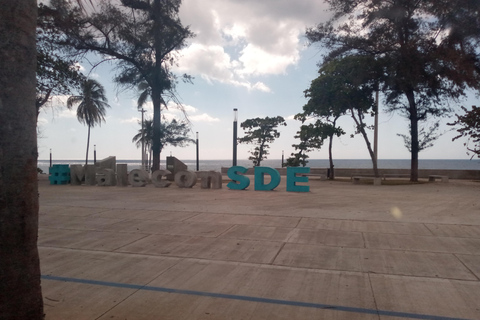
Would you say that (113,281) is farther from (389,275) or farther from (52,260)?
(389,275)

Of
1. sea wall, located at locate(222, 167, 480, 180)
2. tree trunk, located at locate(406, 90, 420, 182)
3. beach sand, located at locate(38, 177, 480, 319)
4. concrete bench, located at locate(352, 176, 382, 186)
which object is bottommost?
beach sand, located at locate(38, 177, 480, 319)

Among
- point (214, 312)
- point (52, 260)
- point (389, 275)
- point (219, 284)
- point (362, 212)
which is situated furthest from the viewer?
point (362, 212)

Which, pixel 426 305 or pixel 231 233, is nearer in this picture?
pixel 426 305

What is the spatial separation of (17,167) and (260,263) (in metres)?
4.02

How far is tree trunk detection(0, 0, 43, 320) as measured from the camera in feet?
11.1

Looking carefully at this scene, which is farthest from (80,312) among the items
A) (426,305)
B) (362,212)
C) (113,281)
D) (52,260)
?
(362,212)

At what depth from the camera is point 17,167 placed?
3438 millimetres

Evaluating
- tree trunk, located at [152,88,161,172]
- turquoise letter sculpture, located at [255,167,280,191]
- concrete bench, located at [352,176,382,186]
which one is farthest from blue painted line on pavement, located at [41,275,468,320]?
tree trunk, located at [152,88,161,172]

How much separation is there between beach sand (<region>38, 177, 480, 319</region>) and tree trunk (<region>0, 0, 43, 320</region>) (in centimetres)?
105

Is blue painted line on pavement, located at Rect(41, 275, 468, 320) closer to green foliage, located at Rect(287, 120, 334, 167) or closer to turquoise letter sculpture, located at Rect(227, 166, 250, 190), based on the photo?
turquoise letter sculpture, located at Rect(227, 166, 250, 190)

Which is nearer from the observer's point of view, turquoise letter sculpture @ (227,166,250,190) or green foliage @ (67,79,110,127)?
turquoise letter sculpture @ (227,166,250,190)

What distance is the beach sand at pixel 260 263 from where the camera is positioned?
464 cm

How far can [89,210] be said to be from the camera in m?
11.5

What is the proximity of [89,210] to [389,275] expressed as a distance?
8.74 metres
